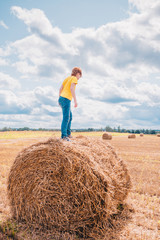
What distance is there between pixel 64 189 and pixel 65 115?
1990mm

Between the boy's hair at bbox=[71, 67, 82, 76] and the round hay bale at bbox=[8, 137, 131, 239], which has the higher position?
the boy's hair at bbox=[71, 67, 82, 76]

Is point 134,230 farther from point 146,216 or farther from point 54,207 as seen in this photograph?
point 54,207

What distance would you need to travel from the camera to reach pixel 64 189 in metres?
3.88

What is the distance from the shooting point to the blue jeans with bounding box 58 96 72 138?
17.4 feet

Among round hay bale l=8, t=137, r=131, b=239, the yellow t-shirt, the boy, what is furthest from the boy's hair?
round hay bale l=8, t=137, r=131, b=239

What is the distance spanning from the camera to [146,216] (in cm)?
461

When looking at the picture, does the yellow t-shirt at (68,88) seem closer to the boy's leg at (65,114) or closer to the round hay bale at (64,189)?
the boy's leg at (65,114)

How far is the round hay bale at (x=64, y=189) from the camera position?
3799 mm

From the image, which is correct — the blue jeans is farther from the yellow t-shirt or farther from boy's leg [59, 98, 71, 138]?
the yellow t-shirt

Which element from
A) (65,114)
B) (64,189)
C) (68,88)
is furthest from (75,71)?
(64,189)

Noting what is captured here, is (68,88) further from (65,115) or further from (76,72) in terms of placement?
(65,115)

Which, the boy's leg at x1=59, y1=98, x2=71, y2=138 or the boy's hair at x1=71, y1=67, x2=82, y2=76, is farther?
the boy's hair at x1=71, y1=67, x2=82, y2=76

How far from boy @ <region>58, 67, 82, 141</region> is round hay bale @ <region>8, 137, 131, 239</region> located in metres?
1.01

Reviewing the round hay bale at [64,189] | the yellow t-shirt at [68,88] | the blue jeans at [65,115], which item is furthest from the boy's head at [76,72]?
the round hay bale at [64,189]
